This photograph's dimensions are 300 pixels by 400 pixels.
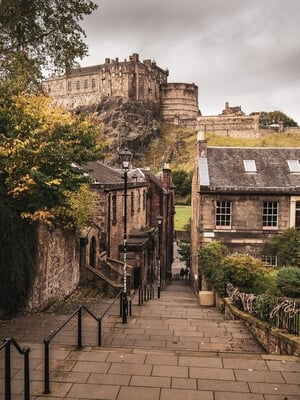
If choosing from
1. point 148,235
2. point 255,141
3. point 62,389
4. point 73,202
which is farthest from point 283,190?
point 255,141

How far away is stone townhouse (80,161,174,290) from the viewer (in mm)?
22109

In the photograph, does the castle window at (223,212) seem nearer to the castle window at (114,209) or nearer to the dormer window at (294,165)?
the dormer window at (294,165)

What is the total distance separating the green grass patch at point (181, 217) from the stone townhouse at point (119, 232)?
92.2ft

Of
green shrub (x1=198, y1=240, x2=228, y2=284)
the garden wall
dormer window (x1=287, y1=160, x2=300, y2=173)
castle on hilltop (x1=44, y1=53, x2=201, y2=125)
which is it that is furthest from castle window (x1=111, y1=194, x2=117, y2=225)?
castle on hilltop (x1=44, y1=53, x2=201, y2=125)

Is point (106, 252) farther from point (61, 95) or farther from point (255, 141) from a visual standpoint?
point (61, 95)

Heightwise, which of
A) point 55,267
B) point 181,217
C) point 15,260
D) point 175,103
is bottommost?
point 181,217

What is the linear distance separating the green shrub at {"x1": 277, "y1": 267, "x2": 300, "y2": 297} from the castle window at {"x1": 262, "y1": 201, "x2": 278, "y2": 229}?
842 cm

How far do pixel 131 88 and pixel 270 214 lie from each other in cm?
11283

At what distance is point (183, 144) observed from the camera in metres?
135

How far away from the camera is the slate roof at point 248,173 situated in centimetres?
2533

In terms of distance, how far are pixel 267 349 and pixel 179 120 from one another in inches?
5373

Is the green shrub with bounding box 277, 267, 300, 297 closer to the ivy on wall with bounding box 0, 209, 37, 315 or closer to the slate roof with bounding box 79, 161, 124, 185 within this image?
the ivy on wall with bounding box 0, 209, 37, 315

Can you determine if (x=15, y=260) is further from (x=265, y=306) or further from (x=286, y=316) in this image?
(x=286, y=316)

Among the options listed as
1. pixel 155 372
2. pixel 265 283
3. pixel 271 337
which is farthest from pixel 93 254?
pixel 155 372
